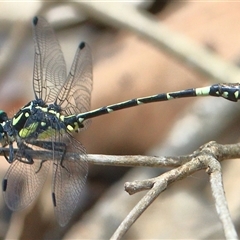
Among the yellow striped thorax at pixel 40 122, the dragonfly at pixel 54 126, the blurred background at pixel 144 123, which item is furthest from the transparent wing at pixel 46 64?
the blurred background at pixel 144 123

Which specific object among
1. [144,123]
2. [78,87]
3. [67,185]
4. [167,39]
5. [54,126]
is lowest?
[67,185]

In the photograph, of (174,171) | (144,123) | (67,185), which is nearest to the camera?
(174,171)

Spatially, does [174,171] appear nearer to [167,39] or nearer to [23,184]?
[23,184]

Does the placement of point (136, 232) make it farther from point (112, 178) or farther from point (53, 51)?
point (53, 51)

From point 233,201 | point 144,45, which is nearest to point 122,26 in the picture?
point 144,45

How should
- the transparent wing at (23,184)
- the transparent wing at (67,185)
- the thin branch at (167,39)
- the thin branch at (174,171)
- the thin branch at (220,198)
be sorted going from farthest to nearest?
the thin branch at (167,39) < the transparent wing at (23,184) < the transparent wing at (67,185) < the thin branch at (174,171) < the thin branch at (220,198)

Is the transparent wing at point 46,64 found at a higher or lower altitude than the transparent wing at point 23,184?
higher

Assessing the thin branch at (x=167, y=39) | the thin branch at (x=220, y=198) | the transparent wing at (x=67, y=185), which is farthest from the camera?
the thin branch at (x=167, y=39)

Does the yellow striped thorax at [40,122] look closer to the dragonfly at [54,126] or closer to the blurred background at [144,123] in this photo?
the dragonfly at [54,126]

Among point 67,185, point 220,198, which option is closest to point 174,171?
point 220,198
